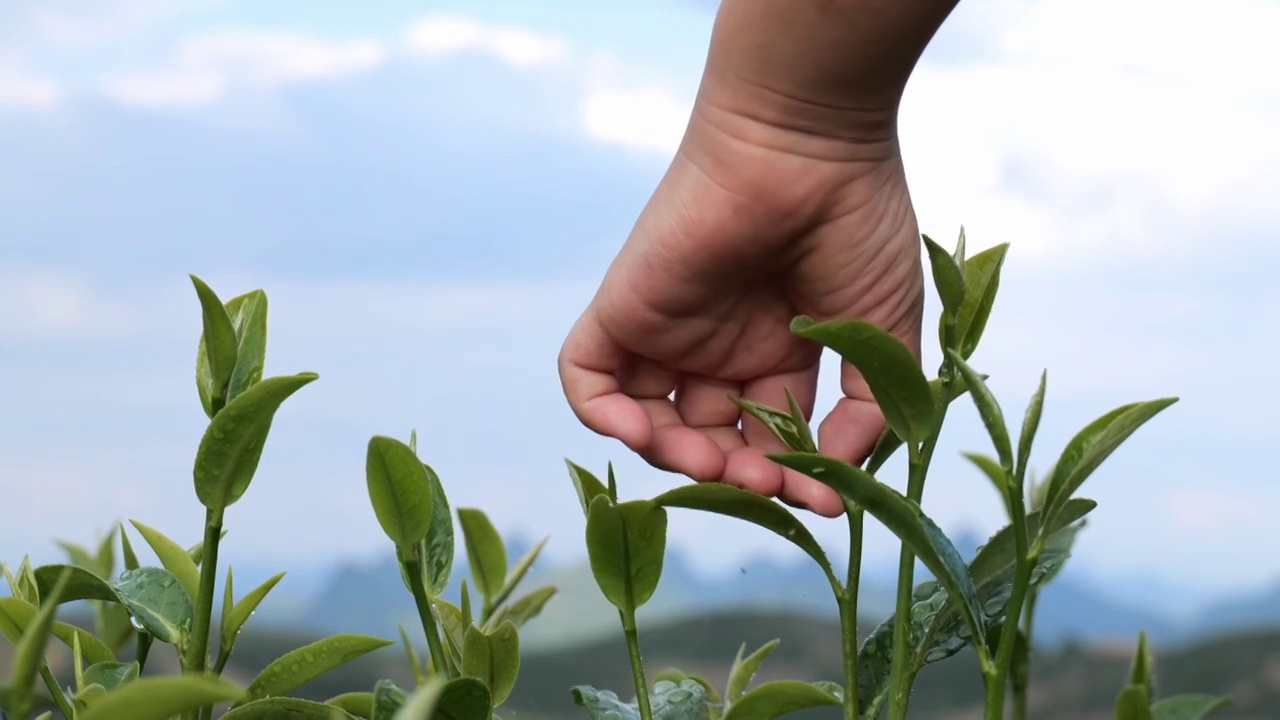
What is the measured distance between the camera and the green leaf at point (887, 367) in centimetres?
60

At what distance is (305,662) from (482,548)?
0.87 feet

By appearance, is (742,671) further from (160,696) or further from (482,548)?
(160,696)

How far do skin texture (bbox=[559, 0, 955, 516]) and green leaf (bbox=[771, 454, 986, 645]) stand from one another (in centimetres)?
31

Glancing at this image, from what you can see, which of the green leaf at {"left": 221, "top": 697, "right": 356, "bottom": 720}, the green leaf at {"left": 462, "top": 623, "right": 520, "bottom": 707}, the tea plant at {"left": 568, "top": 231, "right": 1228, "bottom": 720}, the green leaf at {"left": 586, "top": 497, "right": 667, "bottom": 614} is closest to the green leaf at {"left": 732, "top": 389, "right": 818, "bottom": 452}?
the tea plant at {"left": 568, "top": 231, "right": 1228, "bottom": 720}

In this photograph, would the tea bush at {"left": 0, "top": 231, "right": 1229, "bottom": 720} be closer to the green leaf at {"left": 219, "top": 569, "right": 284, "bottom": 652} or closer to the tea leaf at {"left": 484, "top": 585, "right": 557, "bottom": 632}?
the green leaf at {"left": 219, "top": 569, "right": 284, "bottom": 652}

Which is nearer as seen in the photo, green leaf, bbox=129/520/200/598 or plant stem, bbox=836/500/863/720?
plant stem, bbox=836/500/863/720

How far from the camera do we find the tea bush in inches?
23.6

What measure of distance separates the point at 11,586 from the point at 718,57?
2.16 feet

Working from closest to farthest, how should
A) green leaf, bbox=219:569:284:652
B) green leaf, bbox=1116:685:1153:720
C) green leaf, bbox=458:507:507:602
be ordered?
1. green leaf, bbox=1116:685:1153:720
2. green leaf, bbox=219:569:284:652
3. green leaf, bbox=458:507:507:602

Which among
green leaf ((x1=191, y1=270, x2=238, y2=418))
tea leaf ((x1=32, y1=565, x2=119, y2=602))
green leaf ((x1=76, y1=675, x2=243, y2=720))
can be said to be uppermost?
green leaf ((x1=191, y1=270, x2=238, y2=418))

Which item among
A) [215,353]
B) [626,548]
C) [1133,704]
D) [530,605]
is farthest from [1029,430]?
[530,605]

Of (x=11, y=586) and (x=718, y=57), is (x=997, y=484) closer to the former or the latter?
(x=718, y=57)

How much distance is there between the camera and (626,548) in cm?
70

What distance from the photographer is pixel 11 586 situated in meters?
0.81
